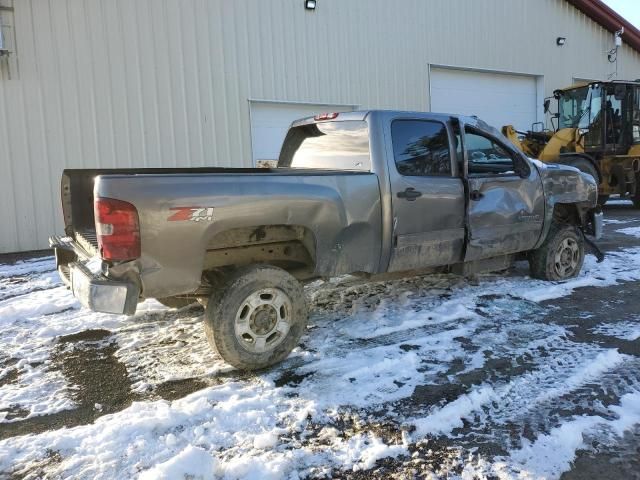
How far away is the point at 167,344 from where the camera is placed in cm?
420

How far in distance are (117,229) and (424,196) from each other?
8.49 ft

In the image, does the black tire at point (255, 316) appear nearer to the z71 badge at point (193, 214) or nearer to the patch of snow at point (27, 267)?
the z71 badge at point (193, 214)

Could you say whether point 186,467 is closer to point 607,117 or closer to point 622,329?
point 622,329

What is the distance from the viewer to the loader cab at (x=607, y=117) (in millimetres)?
12547

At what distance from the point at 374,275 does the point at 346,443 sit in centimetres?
206

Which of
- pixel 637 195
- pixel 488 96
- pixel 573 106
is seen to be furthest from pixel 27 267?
pixel 637 195

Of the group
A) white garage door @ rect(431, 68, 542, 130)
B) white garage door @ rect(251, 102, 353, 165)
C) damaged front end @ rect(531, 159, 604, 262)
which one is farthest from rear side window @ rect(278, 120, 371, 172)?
white garage door @ rect(431, 68, 542, 130)

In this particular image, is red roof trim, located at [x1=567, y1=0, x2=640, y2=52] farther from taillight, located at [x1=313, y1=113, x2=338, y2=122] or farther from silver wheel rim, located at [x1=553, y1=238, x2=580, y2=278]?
taillight, located at [x1=313, y1=113, x2=338, y2=122]

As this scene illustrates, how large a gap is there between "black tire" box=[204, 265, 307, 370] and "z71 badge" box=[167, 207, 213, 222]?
20.0 inches

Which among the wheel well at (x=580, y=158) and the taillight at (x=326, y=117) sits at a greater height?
the taillight at (x=326, y=117)

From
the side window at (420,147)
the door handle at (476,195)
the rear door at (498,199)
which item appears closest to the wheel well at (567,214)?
the rear door at (498,199)

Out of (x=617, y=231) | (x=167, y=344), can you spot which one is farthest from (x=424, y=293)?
(x=617, y=231)

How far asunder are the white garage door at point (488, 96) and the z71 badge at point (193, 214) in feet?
37.1

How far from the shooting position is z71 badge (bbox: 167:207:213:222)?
10.5 ft
